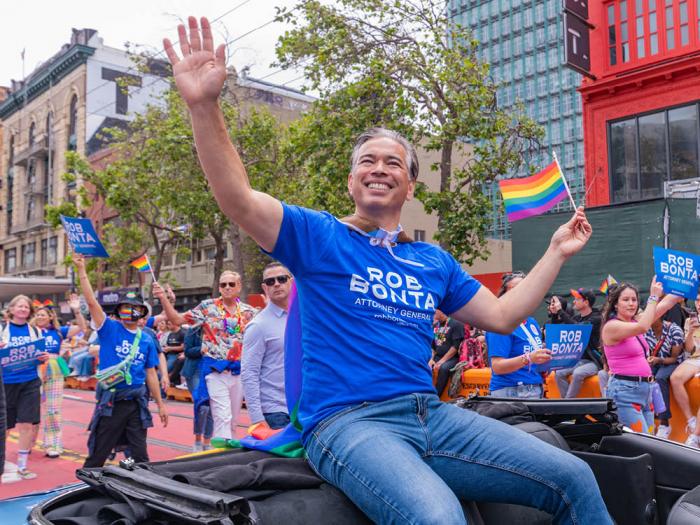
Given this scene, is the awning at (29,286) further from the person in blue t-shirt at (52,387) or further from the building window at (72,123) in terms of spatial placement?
the person in blue t-shirt at (52,387)

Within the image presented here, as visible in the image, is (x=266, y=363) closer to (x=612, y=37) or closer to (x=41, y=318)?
(x=41, y=318)

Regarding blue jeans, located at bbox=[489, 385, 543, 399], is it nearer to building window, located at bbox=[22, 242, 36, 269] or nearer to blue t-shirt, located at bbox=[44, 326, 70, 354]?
blue t-shirt, located at bbox=[44, 326, 70, 354]

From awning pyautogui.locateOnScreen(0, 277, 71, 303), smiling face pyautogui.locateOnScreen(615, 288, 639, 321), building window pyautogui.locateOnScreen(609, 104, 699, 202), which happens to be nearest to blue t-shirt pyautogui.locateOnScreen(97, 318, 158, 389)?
smiling face pyautogui.locateOnScreen(615, 288, 639, 321)

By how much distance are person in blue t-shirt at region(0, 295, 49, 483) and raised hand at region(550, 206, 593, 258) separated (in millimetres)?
7564

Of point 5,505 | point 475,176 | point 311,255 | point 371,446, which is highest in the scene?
point 475,176

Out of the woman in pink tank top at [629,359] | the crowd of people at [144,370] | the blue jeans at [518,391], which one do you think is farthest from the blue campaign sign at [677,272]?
the crowd of people at [144,370]

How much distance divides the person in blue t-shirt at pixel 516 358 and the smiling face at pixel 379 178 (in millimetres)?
3712

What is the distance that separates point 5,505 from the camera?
2203mm

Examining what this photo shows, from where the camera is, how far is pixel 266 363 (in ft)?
18.5

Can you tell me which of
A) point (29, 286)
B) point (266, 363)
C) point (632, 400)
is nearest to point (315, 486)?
point (266, 363)

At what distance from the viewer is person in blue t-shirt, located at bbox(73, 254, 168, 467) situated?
665cm

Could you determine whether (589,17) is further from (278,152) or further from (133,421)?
(133,421)

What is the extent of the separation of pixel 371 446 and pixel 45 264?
5045 centimetres

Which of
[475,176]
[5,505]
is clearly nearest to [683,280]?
[5,505]
